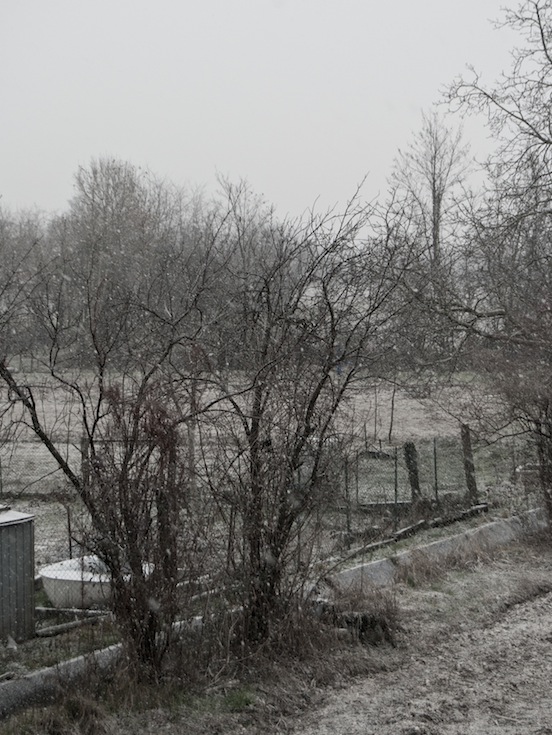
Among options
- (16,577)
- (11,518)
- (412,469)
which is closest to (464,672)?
(16,577)

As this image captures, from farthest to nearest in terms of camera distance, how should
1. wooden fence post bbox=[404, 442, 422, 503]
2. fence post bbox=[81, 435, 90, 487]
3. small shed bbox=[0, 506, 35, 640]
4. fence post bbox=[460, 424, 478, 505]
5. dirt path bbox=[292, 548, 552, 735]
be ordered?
fence post bbox=[460, 424, 478, 505], wooden fence post bbox=[404, 442, 422, 503], small shed bbox=[0, 506, 35, 640], fence post bbox=[81, 435, 90, 487], dirt path bbox=[292, 548, 552, 735]

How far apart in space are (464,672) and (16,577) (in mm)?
3809

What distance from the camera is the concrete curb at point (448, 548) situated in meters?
8.37

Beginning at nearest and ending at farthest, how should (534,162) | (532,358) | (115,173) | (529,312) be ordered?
1. (532,358)
2. (534,162)
3. (529,312)
4. (115,173)

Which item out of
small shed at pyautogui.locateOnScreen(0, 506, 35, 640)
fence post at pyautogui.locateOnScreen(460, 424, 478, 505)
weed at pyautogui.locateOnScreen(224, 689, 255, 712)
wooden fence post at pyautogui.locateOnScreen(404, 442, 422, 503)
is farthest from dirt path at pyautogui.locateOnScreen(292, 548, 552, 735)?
fence post at pyautogui.locateOnScreen(460, 424, 478, 505)

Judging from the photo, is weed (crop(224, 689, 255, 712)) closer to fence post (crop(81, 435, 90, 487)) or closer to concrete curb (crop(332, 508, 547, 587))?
fence post (crop(81, 435, 90, 487))

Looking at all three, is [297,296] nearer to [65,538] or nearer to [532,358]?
[65,538]

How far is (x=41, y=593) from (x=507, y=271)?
1172cm

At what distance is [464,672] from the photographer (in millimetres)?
6289

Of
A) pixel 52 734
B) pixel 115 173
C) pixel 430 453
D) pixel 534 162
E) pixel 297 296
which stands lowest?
pixel 52 734

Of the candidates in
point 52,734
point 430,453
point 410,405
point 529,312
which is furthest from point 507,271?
point 52,734

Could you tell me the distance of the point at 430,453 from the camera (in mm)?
17312

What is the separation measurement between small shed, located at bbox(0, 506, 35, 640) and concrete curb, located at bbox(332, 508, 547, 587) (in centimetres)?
279

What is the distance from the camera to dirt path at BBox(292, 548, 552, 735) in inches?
211
